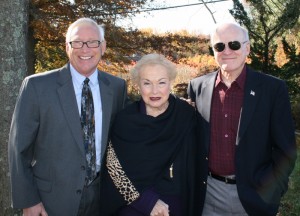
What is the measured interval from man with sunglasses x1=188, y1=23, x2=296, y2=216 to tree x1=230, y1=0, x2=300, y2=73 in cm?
741

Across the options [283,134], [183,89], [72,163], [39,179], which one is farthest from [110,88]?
[183,89]

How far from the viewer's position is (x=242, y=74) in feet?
9.89

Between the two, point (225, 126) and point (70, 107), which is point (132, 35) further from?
point (225, 126)

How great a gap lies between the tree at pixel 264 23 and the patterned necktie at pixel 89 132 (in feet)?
25.5

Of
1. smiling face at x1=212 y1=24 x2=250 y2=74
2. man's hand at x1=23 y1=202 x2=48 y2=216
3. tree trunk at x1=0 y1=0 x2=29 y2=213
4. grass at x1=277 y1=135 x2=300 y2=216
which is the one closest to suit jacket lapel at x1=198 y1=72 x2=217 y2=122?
smiling face at x1=212 y1=24 x2=250 y2=74

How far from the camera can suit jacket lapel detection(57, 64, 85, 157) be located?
2959 millimetres

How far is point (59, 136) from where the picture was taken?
9.72 ft

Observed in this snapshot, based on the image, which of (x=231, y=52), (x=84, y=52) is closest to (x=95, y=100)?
(x=84, y=52)

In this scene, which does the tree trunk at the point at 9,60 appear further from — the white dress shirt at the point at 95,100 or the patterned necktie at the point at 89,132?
the patterned necktie at the point at 89,132

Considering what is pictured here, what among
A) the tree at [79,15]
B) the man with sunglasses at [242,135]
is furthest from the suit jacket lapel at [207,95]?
the tree at [79,15]

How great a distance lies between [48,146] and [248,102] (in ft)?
5.18

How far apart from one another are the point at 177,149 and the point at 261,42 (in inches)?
335

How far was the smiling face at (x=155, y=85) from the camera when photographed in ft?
9.63

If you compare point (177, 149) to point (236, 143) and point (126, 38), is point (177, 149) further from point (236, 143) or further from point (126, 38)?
point (126, 38)
